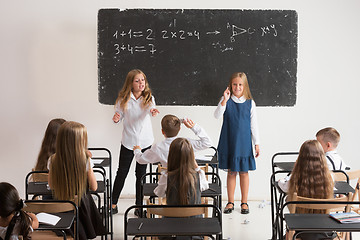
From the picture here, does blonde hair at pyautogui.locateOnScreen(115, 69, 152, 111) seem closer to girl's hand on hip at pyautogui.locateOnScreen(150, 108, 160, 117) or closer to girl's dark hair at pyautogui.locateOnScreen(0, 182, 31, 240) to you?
girl's hand on hip at pyautogui.locateOnScreen(150, 108, 160, 117)

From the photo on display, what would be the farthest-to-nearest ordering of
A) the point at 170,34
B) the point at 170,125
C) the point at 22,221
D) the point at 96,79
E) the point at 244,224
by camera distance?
the point at 96,79 < the point at 170,34 < the point at 244,224 < the point at 170,125 < the point at 22,221

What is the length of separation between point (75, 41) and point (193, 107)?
5.05ft

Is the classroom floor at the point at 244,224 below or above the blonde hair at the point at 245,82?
below

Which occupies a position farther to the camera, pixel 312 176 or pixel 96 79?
pixel 96 79

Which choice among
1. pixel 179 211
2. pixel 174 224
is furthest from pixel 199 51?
pixel 174 224

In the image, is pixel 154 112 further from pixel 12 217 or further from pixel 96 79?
pixel 12 217

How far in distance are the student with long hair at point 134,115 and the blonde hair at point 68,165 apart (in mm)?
1540

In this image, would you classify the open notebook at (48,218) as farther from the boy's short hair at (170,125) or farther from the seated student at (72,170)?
the boy's short hair at (170,125)

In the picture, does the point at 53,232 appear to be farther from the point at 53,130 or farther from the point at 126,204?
the point at 126,204

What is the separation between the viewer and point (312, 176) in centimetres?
370

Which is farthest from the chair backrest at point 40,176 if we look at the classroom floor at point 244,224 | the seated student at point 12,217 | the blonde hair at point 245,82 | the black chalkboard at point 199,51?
the blonde hair at point 245,82

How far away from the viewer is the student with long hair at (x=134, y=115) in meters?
5.32

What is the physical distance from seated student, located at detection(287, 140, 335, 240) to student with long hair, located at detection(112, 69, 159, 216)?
1983 millimetres

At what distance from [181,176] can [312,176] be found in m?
0.95
